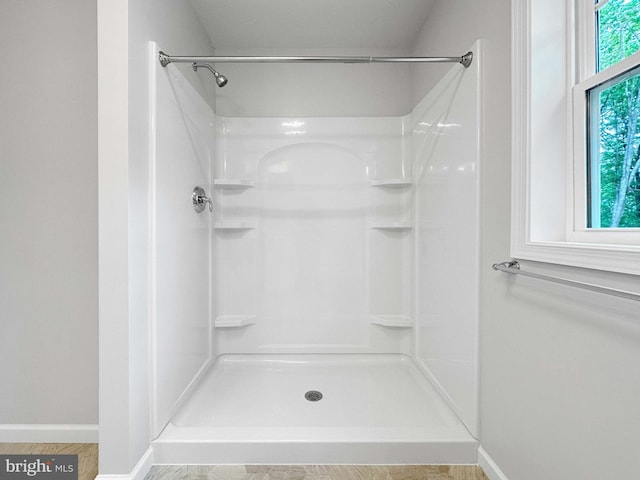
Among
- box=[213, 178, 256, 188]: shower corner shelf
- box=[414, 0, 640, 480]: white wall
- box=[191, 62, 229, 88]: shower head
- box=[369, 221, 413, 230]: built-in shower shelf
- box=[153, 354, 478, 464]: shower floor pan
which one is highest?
box=[191, 62, 229, 88]: shower head

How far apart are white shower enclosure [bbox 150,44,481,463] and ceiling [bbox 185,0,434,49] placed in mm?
526

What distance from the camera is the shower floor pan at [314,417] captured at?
1.41 m

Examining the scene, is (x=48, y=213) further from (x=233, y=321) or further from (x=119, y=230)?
(x=233, y=321)

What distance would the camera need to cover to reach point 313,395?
A: 192 centimetres

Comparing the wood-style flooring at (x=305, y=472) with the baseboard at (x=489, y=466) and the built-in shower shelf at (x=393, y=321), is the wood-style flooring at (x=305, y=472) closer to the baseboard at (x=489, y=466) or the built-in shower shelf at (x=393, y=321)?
the baseboard at (x=489, y=466)

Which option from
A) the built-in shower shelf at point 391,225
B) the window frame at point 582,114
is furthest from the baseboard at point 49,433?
the window frame at point 582,114

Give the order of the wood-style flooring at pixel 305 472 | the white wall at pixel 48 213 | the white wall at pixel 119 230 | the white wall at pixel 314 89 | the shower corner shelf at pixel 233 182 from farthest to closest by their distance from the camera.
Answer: the white wall at pixel 314 89, the shower corner shelf at pixel 233 182, the white wall at pixel 48 213, the wood-style flooring at pixel 305 472, the white wall at pixel 119 230

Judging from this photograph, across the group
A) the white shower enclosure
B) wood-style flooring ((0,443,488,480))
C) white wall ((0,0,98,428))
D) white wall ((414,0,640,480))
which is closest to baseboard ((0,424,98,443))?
white wall ((0,0,98,428))

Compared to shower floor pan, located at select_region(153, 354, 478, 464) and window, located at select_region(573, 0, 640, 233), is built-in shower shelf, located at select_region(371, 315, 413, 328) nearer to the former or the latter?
shower floor pan, located at select_region(153, 354, 478, 464)

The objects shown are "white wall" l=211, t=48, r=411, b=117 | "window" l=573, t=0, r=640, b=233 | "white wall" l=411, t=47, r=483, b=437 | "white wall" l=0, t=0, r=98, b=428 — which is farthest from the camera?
"white wall" l=211, t=48, r=411, b=117

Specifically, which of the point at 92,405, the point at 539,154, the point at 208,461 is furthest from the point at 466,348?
the point at 92,405

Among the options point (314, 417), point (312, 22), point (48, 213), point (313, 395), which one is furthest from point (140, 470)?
point (312, 22)

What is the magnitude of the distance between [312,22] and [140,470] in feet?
8.41

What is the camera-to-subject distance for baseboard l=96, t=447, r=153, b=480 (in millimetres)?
1231
